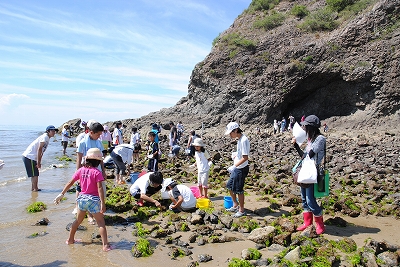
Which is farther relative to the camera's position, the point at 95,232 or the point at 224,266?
the point at 95,232

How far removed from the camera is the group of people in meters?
5.23

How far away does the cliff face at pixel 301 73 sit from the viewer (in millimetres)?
31375

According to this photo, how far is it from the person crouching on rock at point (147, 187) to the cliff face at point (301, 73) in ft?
95.0

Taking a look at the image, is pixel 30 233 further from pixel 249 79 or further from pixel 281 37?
pixel 281 37

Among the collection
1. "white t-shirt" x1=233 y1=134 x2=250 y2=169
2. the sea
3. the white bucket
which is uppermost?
the white bucket

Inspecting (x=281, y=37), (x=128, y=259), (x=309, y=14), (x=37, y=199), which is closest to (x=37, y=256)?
(x=128, y=259)

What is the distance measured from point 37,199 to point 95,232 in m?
4.00

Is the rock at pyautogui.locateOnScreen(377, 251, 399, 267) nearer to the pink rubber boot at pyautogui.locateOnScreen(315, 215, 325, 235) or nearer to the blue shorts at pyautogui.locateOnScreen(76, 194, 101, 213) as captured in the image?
the pink rubber boot at pyautogui.locateOnScreen(315, 215, 325, 235)

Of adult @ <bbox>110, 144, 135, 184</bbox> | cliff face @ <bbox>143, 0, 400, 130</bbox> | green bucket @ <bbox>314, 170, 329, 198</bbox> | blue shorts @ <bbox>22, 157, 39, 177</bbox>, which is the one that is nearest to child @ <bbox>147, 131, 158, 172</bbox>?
adult @ <bbox>110, 144, 135, 184</bbox>

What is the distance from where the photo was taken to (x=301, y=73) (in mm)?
35000

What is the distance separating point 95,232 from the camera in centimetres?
579

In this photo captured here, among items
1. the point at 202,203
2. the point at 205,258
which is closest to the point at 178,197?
the point at 202,203

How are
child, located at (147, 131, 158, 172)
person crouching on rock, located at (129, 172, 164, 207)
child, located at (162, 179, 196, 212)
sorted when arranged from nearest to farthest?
child, located at (162, 179, 196, 212), person crouching on rock, located at (129, 172, 164, 207), child, located at (147, 131, 158, 172)

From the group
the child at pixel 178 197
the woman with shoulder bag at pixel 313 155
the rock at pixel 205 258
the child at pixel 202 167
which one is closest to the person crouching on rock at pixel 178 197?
the child at pixel 178 197
